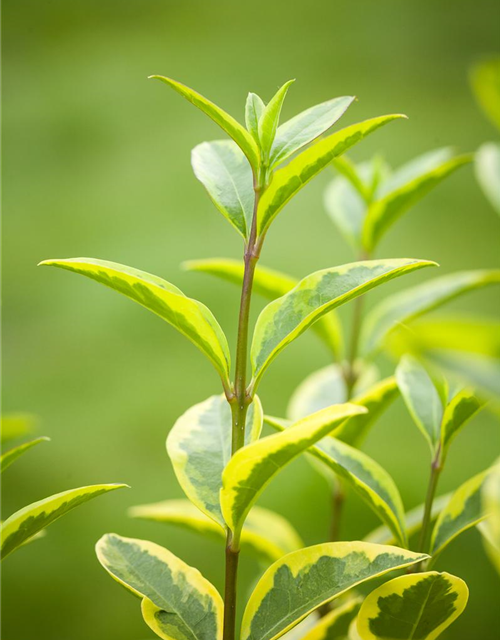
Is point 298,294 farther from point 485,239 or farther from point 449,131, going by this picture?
point 449,131

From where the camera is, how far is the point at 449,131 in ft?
6.18

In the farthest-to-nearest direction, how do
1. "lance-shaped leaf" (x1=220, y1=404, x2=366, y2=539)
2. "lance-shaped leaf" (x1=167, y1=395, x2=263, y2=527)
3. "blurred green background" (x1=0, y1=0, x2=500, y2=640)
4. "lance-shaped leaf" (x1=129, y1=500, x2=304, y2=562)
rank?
"blurred green background" (x1=0, y1=0, x2=500, y2=640) → "lance-shaped leaf" (x1=129, y1=500, x2=304, y2=562) → "lance-shaped leaf" (x1=167, y1=395, x2=263, y2=527) → "lance-shaped leaf" (x1=220, y1=404, x2=366, y2=539)

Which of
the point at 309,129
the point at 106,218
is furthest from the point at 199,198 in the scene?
the point at 309,129

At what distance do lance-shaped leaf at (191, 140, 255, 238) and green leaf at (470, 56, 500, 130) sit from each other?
6.3 inches

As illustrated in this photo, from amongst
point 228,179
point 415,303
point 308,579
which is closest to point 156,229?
point 415,303

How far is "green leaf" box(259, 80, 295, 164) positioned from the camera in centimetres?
41

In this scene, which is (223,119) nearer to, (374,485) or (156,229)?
(374,485)

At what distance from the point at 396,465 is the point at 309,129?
3.76ft

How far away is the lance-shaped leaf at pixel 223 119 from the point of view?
0.38 meters

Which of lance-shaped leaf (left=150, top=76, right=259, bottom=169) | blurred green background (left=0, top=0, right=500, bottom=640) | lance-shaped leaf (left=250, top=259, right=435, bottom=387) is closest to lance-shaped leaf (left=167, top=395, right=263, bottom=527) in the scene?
lance-shaped leaf (left=250, top=259, right=435, bottom=387)

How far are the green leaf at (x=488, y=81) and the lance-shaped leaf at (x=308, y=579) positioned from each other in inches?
11.2

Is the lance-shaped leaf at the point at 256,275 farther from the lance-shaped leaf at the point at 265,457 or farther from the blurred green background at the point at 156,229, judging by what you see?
the blurred green background at the point at 156,229

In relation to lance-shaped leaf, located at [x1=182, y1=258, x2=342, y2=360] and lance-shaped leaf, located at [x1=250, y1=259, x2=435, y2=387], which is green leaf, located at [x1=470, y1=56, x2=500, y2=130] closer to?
lance-shaped leaf, located at [x1=250, y1=259, x2=435, y2=387]

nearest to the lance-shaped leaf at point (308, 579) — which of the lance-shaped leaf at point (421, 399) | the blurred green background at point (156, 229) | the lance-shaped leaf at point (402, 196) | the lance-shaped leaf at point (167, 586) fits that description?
the lance-shaped leaf at point (167, 586)
